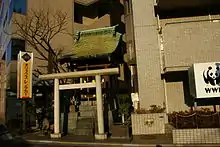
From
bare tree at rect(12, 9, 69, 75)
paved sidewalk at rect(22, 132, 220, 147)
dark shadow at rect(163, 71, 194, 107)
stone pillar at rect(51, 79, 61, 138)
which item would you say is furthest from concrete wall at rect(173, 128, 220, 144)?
bare tree at rect(12, 9, 69, 75)

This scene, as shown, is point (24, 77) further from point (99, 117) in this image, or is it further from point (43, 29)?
point (43, 29)

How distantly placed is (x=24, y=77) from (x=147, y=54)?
8975 millimetres

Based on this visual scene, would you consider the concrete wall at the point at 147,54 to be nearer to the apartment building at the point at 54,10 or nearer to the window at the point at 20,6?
Answer: the apartment building at the point at 54,10

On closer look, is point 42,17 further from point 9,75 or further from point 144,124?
point 144,124

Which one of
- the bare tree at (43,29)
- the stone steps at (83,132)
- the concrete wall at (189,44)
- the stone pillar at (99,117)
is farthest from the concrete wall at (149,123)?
the bare tree at (43,29)

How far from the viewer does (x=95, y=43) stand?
22797 millimetres

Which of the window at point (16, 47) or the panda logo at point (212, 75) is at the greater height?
the window at point (16, 47)

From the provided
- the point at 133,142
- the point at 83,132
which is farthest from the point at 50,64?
the point at 133,142

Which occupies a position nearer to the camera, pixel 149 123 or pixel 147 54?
pixel 149 123

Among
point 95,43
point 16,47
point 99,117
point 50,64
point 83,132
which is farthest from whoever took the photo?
point 50,64

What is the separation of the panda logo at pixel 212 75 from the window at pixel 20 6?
66.2 feet

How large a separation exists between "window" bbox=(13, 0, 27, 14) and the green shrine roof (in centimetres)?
788

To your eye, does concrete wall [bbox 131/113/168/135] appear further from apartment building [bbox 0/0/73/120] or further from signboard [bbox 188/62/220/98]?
apartment building [bbox 0/0/73/120]

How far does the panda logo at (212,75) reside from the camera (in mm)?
15407
